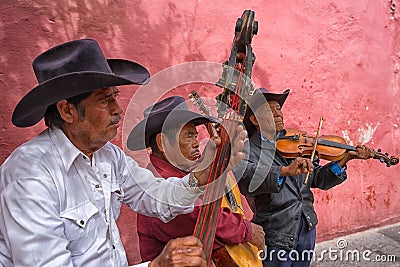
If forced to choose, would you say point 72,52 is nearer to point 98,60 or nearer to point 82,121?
point 98,60

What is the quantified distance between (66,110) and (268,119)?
1.62 metres

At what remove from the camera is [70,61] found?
5.16ft

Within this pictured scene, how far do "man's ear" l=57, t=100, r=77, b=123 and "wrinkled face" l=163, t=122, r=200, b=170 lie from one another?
0.78 m

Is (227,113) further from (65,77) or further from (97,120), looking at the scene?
(65,77)

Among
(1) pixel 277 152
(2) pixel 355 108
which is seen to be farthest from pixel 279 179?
(2) pixel 355 108

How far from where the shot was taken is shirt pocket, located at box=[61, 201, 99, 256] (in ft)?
4.86

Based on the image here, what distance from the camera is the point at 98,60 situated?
160 cm

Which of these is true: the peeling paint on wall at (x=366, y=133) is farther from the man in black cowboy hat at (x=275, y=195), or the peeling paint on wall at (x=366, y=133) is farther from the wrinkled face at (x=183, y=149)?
the wrinkled face at (x=183, y=149)

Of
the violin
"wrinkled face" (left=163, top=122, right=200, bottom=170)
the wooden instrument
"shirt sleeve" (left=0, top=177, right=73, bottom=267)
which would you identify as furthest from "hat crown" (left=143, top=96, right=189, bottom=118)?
"shirt sleeve" (left=0, top=177, right=73, bottom=267)

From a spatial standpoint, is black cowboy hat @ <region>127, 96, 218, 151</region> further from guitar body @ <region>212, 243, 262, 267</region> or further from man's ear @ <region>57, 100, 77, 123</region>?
man's ear @ <region>57, 100, 77, 123</region>

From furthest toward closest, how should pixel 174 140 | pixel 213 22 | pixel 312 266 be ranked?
1. pixel 312 266
2. pixel 213 22
3. pixel 174 140

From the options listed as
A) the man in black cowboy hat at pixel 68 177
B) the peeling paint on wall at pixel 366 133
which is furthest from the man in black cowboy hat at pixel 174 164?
the peeling paint on wall at pixel 366 133

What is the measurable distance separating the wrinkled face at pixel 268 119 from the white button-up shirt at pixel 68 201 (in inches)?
45.6

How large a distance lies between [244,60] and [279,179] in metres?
1.09
